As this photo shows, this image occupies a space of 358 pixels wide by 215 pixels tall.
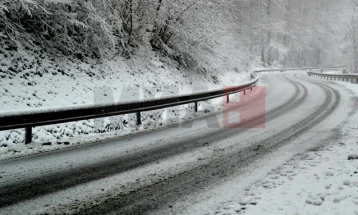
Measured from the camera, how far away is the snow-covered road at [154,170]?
13.4ft

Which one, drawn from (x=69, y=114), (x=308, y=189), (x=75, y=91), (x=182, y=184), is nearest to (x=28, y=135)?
(x=69, y=114)

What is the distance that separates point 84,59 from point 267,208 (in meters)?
12.2

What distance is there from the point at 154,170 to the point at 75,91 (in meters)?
7.23

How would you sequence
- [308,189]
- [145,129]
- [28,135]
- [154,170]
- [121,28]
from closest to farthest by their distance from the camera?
[308,189] < [154,170] < [28,135] < [145,129] < [121,28]

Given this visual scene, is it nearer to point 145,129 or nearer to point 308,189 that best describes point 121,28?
point 145,129

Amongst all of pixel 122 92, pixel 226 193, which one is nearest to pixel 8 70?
pixel 122 92

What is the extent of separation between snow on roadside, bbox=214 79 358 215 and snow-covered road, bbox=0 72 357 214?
10.1 inches

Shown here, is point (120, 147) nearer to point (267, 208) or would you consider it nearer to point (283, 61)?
point (267, 208)

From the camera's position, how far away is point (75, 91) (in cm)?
1148

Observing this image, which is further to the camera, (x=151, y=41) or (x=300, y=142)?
(x=151, y=41)

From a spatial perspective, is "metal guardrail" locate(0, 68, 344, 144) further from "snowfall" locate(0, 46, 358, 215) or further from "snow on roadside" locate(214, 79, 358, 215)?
"snow on roadside" locate(214, 79, 358, 215)

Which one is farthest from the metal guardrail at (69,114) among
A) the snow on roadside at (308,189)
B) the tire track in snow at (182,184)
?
the snow on roadside at (308,189)

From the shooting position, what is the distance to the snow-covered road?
13.4 feet

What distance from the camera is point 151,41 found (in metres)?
19.7
